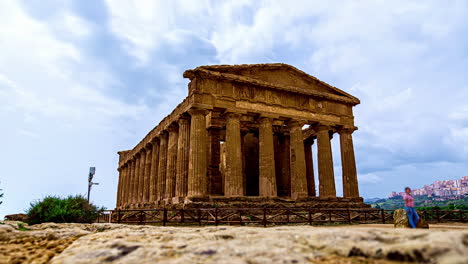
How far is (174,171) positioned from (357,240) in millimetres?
21323

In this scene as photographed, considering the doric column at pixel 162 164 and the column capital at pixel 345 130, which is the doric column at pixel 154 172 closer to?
the doric column at pixel 162 164

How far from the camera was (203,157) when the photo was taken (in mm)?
20609

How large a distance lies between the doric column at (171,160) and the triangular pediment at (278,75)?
664 centimetres

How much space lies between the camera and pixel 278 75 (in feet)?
80.3

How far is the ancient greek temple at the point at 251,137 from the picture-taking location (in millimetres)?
20875

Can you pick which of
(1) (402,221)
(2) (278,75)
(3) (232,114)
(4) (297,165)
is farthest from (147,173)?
(1) (402,221)

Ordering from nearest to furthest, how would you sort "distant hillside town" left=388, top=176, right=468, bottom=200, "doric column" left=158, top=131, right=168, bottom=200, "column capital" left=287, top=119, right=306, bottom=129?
"column capital" left=287, top=119, right=306, bottom=129 < "doric column" left=158, top=131, right=168, bottom=200 < "distant hillside town" left=388, top=176, right=468, bottom=200

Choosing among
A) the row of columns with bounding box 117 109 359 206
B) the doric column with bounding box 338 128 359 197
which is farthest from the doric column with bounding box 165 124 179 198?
the doric column with bounding box 338 128 359 197

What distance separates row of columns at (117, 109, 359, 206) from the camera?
814 inches

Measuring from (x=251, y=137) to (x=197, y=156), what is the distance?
11.6 metres

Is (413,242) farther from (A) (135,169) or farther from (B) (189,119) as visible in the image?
(A) (135,169)

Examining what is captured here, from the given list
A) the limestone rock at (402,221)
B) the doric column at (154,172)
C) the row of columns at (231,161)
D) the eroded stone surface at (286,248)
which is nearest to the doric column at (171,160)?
the row of columns at (231,161)

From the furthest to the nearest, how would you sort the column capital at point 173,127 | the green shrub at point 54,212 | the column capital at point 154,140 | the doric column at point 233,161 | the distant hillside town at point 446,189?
1. the distant hillside town at point 446,189
2. the column capital at point 154,140
3. the column capital at point 173,127
4. the doric column at point 233,161
5. the green shrub at point 54,212

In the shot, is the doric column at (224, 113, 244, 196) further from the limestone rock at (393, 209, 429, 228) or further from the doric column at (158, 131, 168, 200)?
the limestone rock at (393, 209, 429, 228)
